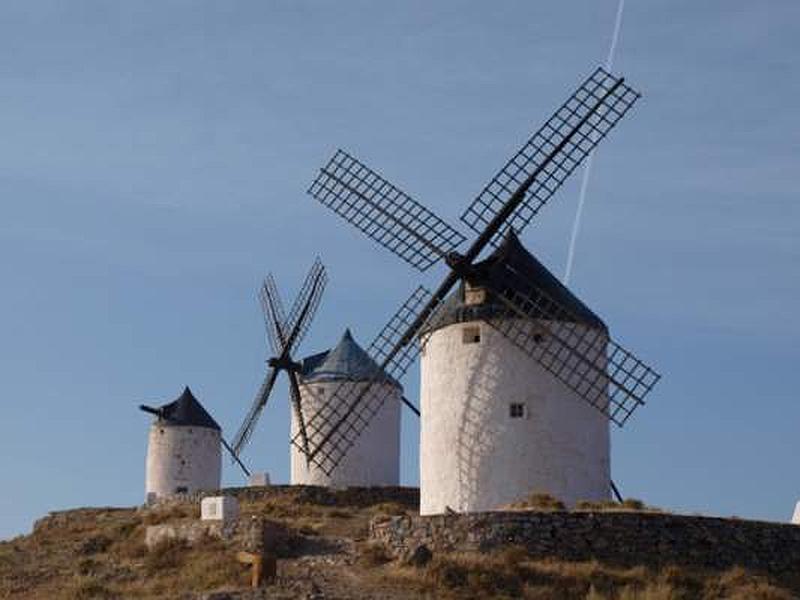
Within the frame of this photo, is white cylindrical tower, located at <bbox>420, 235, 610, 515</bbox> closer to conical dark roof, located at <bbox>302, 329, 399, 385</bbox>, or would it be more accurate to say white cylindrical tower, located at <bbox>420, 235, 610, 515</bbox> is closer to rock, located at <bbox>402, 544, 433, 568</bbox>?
rock, located at <bbox>402, 544, 433, 568</bbox>

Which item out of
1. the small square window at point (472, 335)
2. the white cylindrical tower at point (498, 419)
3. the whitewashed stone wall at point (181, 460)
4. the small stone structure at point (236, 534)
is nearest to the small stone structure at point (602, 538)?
Answer: the small stone structure at point (236, 534)

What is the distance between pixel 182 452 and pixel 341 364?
6141mm

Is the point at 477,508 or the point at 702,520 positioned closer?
the point at 702,520

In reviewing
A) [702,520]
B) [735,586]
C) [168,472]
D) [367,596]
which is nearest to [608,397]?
[702,520]

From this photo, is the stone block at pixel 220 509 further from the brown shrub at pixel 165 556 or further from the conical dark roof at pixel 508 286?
the conical dark roof at pixel 508 286

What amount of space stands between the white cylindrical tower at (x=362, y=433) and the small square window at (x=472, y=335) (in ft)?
37.5

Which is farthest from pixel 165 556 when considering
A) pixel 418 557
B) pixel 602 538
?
pixel 602 538

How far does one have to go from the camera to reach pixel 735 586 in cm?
2023

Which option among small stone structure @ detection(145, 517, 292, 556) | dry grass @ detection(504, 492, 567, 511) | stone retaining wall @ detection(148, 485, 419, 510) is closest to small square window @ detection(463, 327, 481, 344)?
dry grass @ detection(504, 492, 567, 511)

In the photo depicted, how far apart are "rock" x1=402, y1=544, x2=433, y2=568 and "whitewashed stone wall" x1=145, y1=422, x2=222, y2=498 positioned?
21.0 m

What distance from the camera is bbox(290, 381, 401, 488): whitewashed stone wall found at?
37656 millimetres

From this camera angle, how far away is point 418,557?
20.5m

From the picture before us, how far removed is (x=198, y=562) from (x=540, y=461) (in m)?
6.54

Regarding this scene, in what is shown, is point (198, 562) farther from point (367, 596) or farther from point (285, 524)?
point (367, 596)
